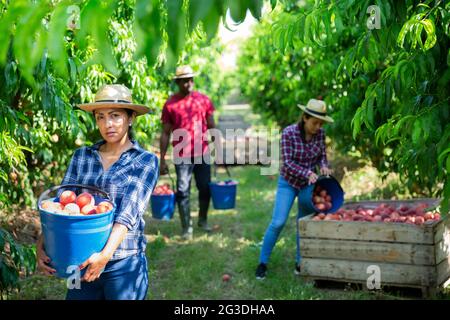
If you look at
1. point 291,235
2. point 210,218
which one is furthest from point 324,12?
point 210,218

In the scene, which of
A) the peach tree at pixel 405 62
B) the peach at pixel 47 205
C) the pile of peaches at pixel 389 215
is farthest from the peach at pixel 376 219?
the peach at pixel 47 205

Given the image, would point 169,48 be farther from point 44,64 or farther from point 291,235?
point 291,235

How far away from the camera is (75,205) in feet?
7.60

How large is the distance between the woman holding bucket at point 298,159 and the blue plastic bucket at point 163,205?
6.05ft

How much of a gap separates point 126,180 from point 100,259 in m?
0.43

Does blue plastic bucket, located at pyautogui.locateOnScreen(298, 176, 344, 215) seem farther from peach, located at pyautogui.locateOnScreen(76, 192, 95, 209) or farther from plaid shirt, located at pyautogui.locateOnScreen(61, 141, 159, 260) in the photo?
peach, located at pyautogui.locateOnScreen(76, 192, 95, 209)

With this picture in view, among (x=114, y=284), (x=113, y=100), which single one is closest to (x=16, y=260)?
(x=114, y=284)

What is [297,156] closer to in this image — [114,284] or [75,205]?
[114,284]

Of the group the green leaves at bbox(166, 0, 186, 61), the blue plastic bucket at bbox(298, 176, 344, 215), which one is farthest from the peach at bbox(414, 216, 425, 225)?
the green leaves at bbox(166, 0, 186, 61)

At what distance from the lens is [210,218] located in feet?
23.9

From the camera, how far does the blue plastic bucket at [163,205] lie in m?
6.34

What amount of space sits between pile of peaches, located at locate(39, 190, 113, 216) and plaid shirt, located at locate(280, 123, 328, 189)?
251cm

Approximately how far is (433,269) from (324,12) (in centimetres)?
237

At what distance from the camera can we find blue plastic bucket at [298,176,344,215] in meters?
4.65
